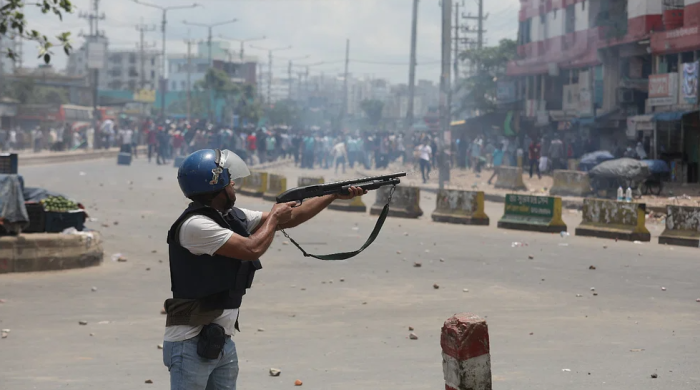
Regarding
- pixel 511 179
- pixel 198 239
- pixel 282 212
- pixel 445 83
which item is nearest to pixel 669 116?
pixel 511 179

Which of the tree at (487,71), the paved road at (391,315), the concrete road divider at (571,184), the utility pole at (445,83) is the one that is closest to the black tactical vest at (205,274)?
the paved road at (391,315)

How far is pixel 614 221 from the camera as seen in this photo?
17438mm

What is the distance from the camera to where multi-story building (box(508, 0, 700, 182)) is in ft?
108

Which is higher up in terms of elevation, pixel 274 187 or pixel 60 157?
pixel 60 157

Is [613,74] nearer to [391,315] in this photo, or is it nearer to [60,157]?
[60,157]

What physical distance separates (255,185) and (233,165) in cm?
2303

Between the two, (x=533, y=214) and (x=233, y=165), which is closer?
(x=233, y=165)

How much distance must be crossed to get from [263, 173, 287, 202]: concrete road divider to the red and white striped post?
70.2 feet

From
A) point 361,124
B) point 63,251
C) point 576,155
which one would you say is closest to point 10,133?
point 576,155

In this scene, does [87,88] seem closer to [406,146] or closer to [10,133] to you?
[10,133]

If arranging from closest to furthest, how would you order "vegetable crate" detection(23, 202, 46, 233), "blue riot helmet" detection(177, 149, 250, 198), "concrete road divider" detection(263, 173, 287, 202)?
"blue riot helmet" detection(177, 149, 250, 198), "vegetable crate" detection(23, 202, 46, 233), "concrete road divider" detection(263, 173, 287, 202)

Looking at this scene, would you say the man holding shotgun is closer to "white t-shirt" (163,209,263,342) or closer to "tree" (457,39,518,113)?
"white t-shirt" (163,209,263,342)

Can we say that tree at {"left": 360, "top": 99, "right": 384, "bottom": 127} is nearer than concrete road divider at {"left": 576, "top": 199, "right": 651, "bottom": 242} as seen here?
No

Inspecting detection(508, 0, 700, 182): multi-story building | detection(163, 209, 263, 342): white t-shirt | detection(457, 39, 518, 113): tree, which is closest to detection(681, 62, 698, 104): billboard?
detection(508, 0, 700, 182): multi-story building
